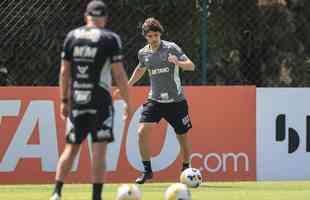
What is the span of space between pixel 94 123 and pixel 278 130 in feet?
22.8

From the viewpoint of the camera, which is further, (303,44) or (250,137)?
(303,44)

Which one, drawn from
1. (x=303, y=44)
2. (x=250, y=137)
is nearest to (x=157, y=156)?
(x=250, y=137)

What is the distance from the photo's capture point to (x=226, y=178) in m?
16.4

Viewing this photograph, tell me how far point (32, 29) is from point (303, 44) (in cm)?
548

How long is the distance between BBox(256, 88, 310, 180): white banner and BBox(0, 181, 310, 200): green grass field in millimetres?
958

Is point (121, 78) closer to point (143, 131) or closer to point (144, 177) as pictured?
point (143, 131)

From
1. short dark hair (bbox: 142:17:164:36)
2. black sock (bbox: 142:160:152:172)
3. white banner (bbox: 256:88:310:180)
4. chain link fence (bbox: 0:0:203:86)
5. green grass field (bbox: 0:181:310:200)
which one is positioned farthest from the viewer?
chain link fence (bbox: 0:0:203:86)

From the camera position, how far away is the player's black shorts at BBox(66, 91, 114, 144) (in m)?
10.0

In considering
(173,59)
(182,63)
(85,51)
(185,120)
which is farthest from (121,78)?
(185,120)

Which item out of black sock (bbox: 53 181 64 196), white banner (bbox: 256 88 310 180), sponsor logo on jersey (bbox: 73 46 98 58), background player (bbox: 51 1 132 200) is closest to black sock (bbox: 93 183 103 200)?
background player (bbox: 51 1 132 200)

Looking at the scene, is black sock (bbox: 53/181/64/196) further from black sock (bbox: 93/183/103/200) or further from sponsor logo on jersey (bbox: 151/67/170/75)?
sponsor logo on jersey (bbox: 151/67/170/75)

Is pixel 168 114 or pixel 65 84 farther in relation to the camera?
pixel 168 114

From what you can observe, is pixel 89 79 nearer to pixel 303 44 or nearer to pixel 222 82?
pixel 222 82

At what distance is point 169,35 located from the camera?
17.1m
